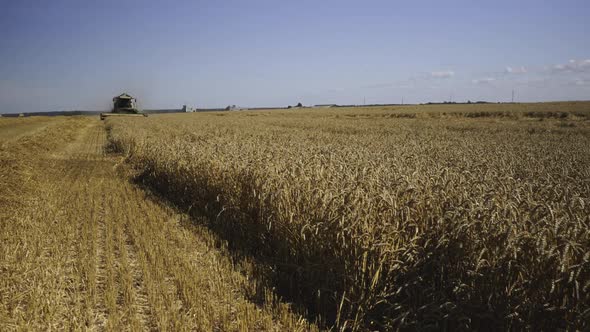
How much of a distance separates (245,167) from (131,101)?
45512mm

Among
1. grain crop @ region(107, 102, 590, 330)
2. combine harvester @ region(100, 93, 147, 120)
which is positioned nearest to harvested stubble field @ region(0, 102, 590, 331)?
grain crop @ region(107, 102, 590, 330)

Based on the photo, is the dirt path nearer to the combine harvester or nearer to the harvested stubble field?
the harvested stubble field

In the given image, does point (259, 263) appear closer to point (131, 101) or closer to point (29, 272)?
point (29, 272)

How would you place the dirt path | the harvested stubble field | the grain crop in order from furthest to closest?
the dirt path, the harvested stubble field, the grain crop

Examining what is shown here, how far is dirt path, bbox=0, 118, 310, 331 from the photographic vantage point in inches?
147

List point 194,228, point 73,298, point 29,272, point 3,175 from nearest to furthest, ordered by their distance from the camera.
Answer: point 73,298 < point 29,272 < point 194,228 < point 3,175

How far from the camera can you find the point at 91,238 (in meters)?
5.87

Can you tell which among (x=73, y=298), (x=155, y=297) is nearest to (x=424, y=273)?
(x=155, y=297)

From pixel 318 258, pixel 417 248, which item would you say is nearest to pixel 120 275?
pixel 318 258

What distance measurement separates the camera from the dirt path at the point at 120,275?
12.2 ft

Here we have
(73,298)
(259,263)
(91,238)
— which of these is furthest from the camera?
(91,238)

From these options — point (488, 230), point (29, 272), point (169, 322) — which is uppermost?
point (488, 230)

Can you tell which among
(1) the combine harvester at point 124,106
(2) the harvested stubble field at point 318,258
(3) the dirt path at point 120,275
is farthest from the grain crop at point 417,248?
(1) the combine harvester at point 124,106

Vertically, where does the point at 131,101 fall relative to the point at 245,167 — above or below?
above
